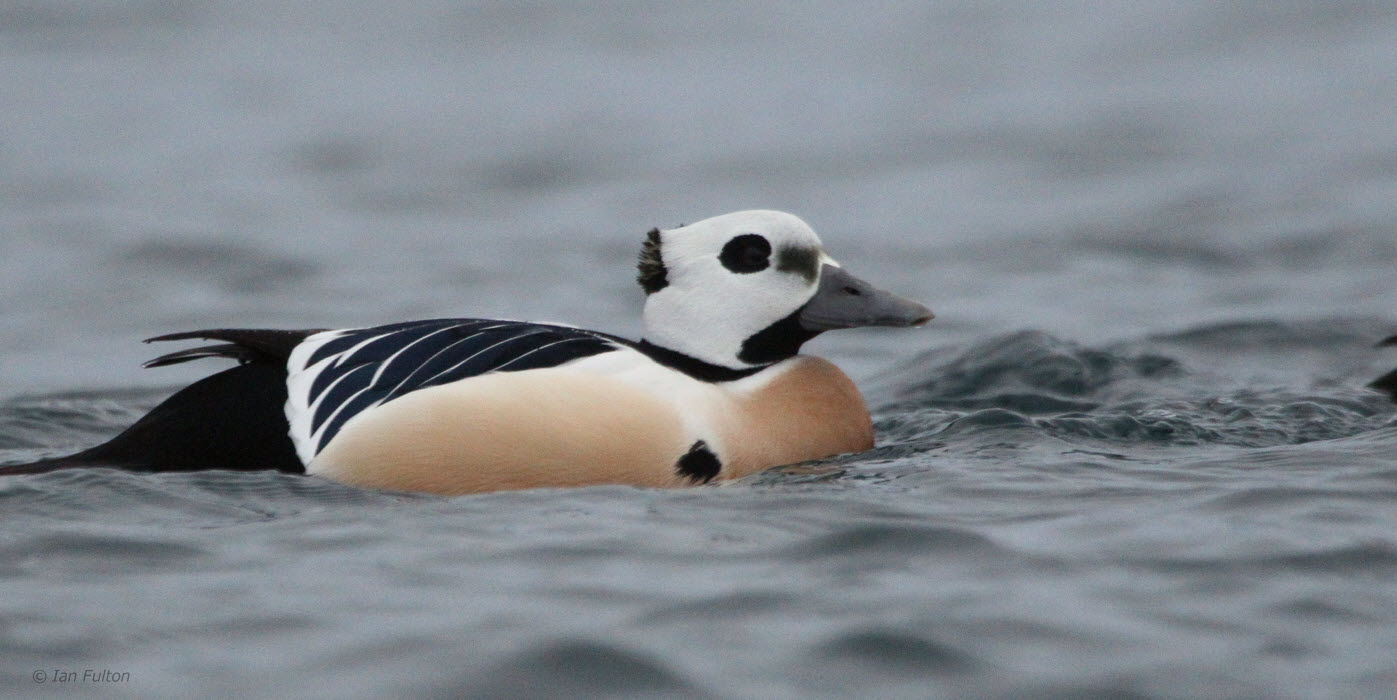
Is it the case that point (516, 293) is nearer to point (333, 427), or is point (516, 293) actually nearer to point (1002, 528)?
point (333, 427)

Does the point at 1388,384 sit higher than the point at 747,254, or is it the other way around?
the point at 747,254

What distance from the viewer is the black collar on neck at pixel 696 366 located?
21.4ft

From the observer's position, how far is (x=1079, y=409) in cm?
809

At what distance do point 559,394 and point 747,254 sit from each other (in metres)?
0.96

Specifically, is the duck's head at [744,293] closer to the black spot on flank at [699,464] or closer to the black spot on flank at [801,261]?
the black spot on flank at [801,261]

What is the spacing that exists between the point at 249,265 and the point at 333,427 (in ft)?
20.7

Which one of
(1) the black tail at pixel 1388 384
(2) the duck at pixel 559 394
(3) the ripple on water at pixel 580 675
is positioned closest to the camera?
(3) the ripple on water at pixel 580 675

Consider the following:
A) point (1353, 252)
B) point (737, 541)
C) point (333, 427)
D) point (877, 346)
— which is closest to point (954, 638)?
point (737, 541)

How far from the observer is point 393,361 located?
6.13 meters

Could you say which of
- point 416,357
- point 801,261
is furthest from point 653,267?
point 416,357

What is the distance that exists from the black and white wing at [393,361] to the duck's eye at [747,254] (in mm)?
515

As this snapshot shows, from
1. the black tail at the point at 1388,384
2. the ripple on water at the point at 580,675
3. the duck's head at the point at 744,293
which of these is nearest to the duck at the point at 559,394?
the duck's head at the point at 744,293

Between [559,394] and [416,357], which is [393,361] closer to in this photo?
[416,357]

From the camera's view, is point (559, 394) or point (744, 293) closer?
point (559, 394)
